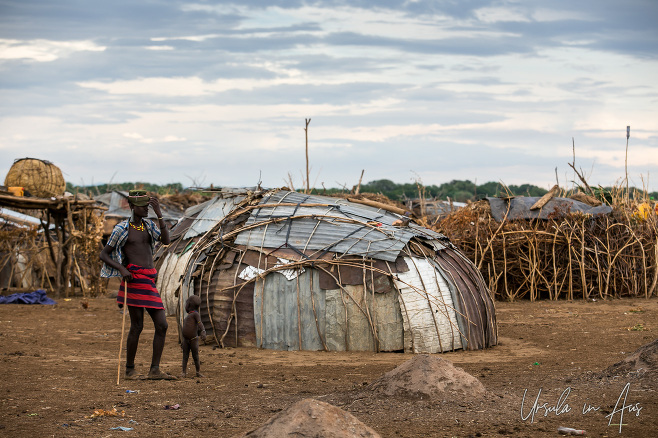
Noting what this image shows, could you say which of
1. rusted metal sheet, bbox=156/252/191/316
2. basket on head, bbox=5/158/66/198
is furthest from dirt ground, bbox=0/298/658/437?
basket on head, bbox=5/158/66/198

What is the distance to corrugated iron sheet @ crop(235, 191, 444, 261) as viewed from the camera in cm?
982

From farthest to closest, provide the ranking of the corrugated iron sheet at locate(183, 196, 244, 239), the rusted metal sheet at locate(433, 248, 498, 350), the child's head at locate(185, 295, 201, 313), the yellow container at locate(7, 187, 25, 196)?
the yellow container at locate(7, 187, 25, 196) < the corrugated iron sheet at locate(183, 196, 244, 239) < the rusted metal sheet at locate(433, 248, 498, 350) < the child's head at locate(185, 295, 201, 313)

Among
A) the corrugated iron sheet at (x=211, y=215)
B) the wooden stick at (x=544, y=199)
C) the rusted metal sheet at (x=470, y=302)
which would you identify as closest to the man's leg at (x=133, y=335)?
the rusted metal sheet at (x=470, y=302)

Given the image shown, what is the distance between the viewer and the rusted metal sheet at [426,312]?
30.9 feet

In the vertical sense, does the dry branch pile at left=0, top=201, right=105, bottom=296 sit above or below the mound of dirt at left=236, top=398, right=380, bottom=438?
above

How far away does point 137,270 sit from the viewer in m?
7.56

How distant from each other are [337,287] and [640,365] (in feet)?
12.9

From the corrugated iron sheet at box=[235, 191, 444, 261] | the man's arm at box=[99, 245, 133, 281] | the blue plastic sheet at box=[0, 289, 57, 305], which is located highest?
the corrugated iron sheet at box=[235, 191, 444, 261]

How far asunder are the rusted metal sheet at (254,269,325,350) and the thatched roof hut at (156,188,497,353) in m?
0.01

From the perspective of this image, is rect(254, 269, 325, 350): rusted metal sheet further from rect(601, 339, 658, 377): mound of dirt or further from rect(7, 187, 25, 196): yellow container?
rect(7, 187, 25, 196): yellow container

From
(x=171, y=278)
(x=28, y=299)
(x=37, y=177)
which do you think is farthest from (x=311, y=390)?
(x=37, y=177)

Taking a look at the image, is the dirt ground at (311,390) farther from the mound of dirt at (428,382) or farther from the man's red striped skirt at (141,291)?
the man's red striped skirt at (141,291)

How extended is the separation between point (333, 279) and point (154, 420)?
13.4 feet

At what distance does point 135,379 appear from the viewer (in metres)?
7.53
